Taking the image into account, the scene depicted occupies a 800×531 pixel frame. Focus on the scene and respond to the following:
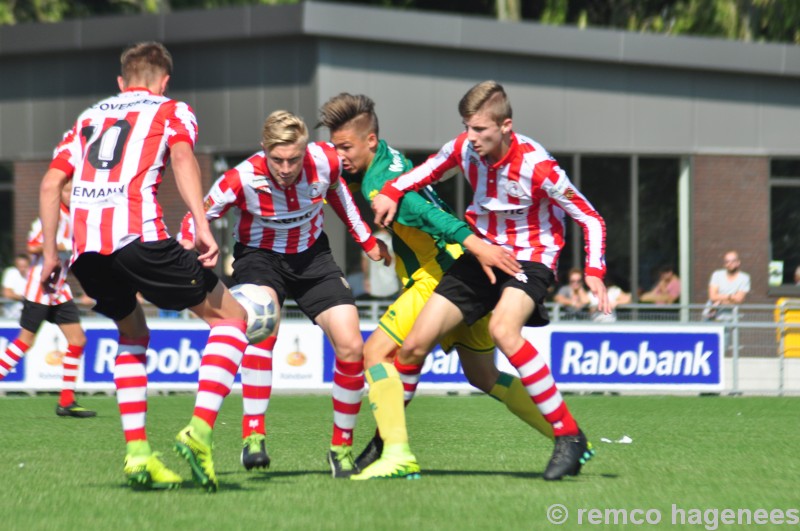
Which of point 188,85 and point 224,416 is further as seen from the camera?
point 188,85

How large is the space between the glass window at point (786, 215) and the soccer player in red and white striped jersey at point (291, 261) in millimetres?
16606

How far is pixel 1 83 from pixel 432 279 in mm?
16223

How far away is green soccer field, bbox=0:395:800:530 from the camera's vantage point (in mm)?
5266

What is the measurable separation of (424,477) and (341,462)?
0.42 m

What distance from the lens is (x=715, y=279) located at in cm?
1906

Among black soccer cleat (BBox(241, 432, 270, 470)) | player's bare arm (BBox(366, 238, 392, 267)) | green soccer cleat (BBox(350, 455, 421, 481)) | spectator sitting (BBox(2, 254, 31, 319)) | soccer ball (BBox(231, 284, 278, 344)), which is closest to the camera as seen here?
soccer ball (BBox(231, 284, 278, 344))

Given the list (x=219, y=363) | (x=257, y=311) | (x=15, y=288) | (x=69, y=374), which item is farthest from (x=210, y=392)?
(x=15, y=288)

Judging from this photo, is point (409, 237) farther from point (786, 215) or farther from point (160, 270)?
point (786, 215)

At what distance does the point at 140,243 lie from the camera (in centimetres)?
578

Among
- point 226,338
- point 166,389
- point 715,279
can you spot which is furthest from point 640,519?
point 715,279

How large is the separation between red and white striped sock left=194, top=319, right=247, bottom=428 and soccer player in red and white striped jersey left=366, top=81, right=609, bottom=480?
0.89 meters

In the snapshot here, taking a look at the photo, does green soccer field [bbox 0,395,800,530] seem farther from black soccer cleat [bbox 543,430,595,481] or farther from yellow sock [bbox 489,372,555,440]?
yellow sock [bbox 489,372,555,440]

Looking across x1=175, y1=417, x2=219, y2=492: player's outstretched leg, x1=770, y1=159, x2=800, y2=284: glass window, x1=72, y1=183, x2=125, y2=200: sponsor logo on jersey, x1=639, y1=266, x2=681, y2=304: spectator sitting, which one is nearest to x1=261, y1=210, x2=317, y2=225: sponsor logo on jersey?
x1=72, y1=183, x2=125, y2=200: sponsor logo on jersey

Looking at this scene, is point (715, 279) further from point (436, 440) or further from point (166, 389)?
point (436, 440)
